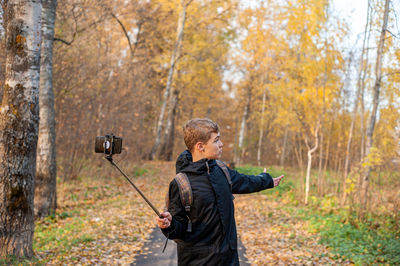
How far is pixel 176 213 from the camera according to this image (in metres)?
2.98

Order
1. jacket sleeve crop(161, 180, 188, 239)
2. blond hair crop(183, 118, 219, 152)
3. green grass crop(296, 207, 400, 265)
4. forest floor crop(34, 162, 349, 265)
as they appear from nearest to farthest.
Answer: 1. jacket sleeve crop(161, 180, 188, 239)
2. blond hair crop(183, 118, 219, 152)
3. green grass crop(296, 207, 400, 265)
4. forest floor crop(34, 162, 349, 265)

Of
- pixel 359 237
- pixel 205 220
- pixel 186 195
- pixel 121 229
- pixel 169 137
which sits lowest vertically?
pixel 121 229

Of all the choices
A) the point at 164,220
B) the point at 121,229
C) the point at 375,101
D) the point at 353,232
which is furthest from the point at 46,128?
the point at 375,101

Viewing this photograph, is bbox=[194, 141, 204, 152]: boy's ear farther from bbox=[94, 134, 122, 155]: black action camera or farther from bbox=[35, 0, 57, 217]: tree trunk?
bbox=[35, 0, 57, 217]: tree trunk

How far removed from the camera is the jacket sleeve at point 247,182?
3227mm

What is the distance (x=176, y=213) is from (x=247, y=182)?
703 millimetres

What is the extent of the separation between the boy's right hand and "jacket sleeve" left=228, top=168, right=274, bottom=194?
2.27 ft

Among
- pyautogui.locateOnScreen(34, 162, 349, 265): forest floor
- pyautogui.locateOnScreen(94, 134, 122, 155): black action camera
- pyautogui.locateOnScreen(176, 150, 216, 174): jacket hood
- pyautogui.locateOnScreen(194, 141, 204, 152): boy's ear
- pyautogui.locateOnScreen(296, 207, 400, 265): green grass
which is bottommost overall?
pyautogui.locateOnScreen(34, 162, 349, 265): forest floor

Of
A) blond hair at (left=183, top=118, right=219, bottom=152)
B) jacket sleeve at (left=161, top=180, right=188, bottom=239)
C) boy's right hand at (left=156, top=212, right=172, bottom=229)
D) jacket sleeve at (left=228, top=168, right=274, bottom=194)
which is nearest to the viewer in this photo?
boy's right hand at (left=156, top=212, right=172, bottom=229)

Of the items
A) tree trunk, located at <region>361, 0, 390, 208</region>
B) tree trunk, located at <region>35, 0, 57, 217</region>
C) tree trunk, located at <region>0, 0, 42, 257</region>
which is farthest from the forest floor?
tree trunk, located at <region>361, 0, 390, 208</region>

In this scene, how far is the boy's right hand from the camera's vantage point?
8.91 feet

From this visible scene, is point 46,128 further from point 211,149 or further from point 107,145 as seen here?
point 211,149

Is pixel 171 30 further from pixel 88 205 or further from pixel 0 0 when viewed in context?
pixel 0 0

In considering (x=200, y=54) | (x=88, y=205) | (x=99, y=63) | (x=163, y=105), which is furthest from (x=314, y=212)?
(x=200, y=54)
